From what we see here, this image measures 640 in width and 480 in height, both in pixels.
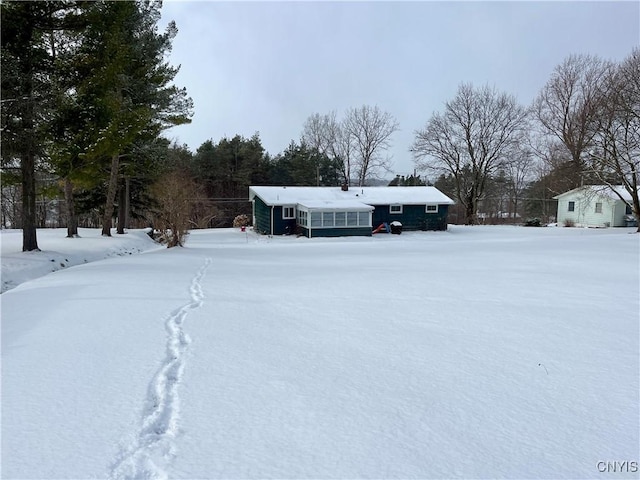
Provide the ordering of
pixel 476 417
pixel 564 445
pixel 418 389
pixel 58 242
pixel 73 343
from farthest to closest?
pixel 58 242, pixel 73 343, pixel 418 389, pixel 476 417, pixel 564 445

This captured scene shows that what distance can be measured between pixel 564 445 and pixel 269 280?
6298 millimetres

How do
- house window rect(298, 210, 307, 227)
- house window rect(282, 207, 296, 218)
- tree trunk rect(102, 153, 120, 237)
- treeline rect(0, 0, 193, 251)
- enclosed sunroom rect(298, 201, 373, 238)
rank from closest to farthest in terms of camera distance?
treeline rect(0, 0, 193, 251) < tree trunk rect(102, 153, 120, 237) < enclosed sunroom rect(298, 201, 373, 238) < house window rect(298, 210, 307, 227) < house window rect(282, 207, 296, 218)

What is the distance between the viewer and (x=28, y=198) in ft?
37.4

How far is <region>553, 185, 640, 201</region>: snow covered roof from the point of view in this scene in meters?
24.8

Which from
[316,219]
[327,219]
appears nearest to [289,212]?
[316,219]

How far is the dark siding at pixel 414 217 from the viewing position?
28.0 metres

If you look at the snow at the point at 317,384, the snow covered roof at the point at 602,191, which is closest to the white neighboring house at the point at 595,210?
the snow covered roof at the point at 602,191

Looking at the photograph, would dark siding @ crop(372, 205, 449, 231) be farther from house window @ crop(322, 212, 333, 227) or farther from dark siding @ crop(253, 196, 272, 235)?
dark siding @ crop(253, 196, 272, 235)

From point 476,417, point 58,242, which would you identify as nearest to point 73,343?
point 476,417

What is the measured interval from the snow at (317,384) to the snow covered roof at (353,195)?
66.2ft

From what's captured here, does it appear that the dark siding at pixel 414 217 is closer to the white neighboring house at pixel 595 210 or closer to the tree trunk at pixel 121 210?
the white neighboring house at pixel 595 210

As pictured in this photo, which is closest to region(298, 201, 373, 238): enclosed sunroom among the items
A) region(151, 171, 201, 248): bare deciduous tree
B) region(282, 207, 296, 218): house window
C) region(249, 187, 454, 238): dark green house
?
region(249, 187, 454, 238): dark green house

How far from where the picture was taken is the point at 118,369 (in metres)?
3.36

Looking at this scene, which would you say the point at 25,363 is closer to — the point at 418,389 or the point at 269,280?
the point at 418,389
